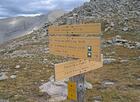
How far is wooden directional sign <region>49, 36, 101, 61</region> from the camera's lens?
315 inches

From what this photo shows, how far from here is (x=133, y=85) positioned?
1672cm

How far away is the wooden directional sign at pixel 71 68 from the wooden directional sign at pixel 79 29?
2.42 feet

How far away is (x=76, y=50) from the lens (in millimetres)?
8289

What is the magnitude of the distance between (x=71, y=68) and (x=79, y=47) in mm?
547

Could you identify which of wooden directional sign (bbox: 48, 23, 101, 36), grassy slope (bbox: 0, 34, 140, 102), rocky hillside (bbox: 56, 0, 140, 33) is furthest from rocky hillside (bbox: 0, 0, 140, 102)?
rocky hillside (bbox: 56, 0, 140, 33)

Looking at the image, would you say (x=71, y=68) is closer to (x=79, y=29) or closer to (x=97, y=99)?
(x=79, y=29)

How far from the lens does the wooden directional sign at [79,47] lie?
26.2 feet

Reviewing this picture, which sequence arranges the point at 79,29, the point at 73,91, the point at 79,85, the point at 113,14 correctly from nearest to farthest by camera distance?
the point at 79,29, the point at 73,91, the point at 79,85, the point at 113,14

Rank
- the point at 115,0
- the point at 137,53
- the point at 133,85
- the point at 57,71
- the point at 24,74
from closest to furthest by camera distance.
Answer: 1. the point at 57,71
2. the point at 133,85
3. the point at 24,74
4. the point at 137,53
5. the point at 115,0

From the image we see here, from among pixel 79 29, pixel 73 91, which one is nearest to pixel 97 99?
pixel 73 91

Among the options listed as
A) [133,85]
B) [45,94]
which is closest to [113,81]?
[133,85]

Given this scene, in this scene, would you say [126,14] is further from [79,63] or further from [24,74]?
[79,63]

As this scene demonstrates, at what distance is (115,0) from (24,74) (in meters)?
47.2

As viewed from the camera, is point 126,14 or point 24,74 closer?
point 24,74
